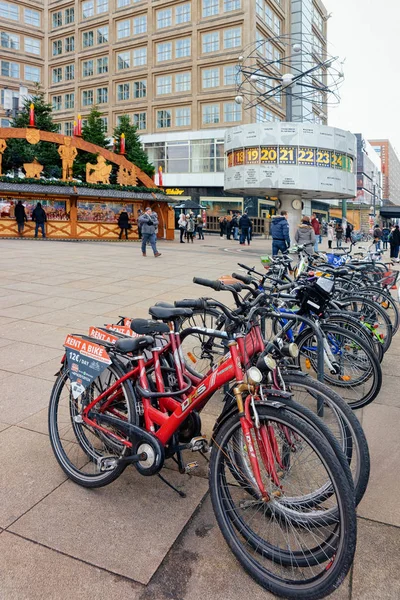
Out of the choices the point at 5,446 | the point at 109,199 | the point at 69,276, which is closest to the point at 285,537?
the point at 5,446

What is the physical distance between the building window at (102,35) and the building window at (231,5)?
14.6 meters

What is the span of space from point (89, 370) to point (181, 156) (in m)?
46.7

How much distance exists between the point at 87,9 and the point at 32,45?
840cm

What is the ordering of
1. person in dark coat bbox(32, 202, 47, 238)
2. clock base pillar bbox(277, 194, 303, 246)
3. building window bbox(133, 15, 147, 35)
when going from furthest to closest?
building window bbox(133, 15, 147, 35) → person in dark coat bbox(32, 202, 47, 238) → clock base pillar bbox(277, 194, 303, 246)

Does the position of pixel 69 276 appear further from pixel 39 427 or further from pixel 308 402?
pixel 308 402

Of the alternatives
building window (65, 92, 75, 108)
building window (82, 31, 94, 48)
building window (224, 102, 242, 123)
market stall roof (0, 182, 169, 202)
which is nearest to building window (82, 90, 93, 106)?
building window (65, 92, 75, 108)

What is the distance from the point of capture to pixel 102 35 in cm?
5156

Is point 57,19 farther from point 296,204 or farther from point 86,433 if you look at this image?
point 86,433

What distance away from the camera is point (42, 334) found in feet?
20.9

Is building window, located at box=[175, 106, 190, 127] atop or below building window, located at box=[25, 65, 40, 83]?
below

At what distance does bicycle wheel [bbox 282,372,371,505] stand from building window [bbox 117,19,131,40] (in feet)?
182

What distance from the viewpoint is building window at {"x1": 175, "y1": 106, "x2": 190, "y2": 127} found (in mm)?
46969

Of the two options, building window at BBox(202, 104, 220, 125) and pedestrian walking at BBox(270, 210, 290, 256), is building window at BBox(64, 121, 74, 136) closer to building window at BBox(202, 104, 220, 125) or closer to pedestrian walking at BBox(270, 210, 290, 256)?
building window at BBox(202, 104, 220, 125)

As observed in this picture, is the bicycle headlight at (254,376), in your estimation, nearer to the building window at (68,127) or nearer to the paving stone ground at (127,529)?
the paving stone ground at (127,529)
